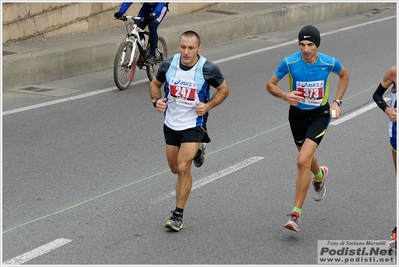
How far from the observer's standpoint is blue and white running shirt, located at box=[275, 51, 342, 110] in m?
7.39

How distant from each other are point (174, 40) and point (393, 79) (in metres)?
11.3

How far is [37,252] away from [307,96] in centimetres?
267

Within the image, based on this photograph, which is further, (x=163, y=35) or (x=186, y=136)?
(x=163, y=35)

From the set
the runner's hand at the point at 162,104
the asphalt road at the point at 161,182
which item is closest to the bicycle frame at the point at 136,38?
the asphalt road at the point at 161,182

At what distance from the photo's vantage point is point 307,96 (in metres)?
7.45

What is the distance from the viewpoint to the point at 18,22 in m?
16.0

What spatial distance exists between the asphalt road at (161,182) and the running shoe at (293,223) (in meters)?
0.13

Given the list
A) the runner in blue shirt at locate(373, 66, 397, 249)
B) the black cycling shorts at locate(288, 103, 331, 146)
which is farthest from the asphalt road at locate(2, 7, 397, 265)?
the black cycling shorts at locate(288, 103, 331, 146)

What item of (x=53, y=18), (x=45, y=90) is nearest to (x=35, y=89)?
(x=45, y=90)

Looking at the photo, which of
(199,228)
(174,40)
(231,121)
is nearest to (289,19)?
(174,40)

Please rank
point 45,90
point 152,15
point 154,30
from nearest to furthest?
point 45,90 → point 152,15 → point 154,30

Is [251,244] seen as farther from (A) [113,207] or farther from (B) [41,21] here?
(B) [41,21]

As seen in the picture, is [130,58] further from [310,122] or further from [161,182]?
[310,122]

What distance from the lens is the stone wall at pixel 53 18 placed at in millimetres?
15812
